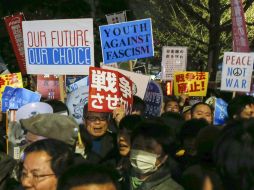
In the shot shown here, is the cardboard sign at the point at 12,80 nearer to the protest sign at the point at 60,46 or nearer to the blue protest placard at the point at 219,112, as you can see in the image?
the protest sign at the point at 60,46

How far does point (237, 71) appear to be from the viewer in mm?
10188

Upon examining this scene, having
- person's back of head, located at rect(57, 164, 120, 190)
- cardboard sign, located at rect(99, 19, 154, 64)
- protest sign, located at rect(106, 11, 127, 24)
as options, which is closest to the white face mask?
person's back of head, located at rect(57, 164, 120, 190)

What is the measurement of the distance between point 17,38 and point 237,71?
407 centimetres

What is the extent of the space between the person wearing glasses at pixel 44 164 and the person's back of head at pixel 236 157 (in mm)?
935

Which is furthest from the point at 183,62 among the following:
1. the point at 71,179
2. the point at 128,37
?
the point at 71,179

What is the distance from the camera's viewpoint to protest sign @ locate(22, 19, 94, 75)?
23.6 feet

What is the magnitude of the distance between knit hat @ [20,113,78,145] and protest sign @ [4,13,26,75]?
24.7 ft

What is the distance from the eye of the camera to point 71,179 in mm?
2557

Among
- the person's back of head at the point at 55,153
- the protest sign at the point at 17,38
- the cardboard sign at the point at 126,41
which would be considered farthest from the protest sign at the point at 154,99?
the person's back of head at the point at 55,153

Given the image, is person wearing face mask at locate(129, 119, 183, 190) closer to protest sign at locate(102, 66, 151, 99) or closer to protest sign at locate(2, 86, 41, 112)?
protest sign at locate(2, 86, 41, 112)

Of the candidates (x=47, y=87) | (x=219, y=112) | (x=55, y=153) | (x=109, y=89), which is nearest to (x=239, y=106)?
(x=109, y=89)

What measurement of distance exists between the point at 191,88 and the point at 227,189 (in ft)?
32.7

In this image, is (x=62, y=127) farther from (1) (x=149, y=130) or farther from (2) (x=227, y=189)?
(2) (x=227, y=189)

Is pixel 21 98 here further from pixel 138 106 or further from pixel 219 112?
pixel 219 112
